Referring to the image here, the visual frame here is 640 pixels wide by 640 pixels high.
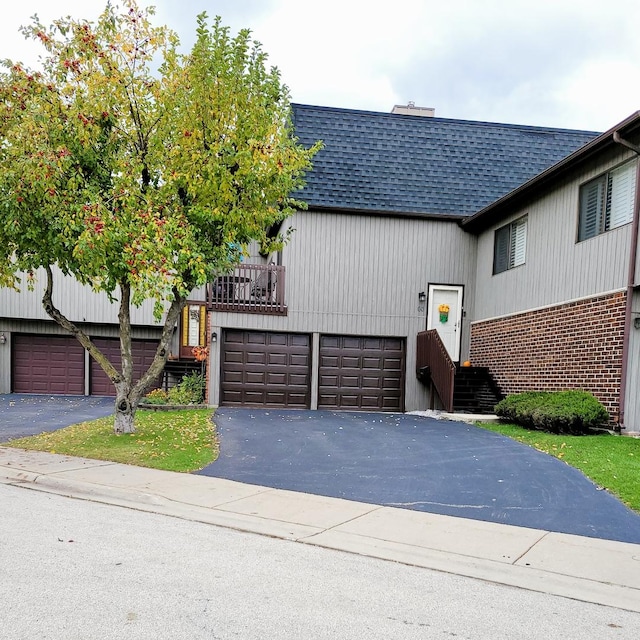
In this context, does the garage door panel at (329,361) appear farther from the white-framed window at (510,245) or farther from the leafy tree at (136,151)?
the leafy tree at (136,151)

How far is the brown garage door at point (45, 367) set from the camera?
21969 millimetres

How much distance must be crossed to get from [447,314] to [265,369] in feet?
17.8

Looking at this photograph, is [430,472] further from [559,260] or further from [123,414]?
[559,260]

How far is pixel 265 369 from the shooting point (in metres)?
16.0

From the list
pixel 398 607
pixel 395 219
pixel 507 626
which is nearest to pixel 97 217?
pixel 398 607

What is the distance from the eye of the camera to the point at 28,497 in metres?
6.64

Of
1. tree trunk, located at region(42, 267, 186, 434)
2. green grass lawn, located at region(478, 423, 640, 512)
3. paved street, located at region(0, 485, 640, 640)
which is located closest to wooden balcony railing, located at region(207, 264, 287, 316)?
tree trunk, located at region(42, 267, 186, 434)

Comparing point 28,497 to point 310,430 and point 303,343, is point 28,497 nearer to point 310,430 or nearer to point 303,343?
point 310,430

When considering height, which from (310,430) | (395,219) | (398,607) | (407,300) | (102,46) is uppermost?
(102,46)

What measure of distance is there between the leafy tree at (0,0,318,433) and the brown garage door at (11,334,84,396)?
13.2 m

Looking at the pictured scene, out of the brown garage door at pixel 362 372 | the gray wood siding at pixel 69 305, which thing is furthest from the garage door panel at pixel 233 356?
the gray wood siding at pixel 69 305

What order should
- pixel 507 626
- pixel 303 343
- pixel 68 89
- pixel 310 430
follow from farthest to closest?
1. pixel 303 343
2. pixel 310 430
3. pixel 68 89
4. pixel 507 626

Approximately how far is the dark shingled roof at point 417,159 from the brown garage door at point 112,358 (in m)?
9.90

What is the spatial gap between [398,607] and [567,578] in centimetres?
154
